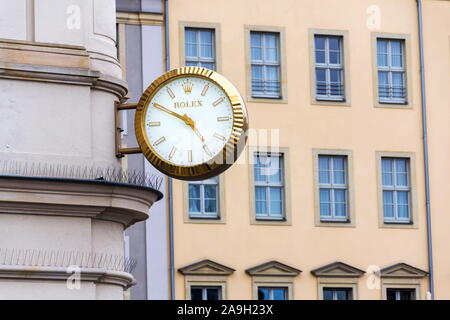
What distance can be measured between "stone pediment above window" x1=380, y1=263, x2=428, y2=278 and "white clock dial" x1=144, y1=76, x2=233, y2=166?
30.4 meters

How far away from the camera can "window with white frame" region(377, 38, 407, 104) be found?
42906 mm

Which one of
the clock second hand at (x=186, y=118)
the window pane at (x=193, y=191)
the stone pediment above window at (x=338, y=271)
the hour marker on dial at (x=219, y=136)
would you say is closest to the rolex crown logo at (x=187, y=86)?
the clock second hand at (x=186, y=118)

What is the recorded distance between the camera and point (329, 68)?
42.2 meters

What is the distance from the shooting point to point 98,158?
12203 mm

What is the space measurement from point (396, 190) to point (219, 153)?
30.7 meters

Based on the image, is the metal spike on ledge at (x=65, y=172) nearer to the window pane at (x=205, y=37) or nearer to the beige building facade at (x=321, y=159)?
the beige building facade at (x=321, y=159)

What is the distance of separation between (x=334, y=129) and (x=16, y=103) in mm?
30242

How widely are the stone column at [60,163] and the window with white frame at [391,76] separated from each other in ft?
100

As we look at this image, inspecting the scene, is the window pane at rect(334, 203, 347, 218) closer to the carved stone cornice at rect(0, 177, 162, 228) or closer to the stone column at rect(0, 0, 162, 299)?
the stone column at rect(0, 0, 162, 299)

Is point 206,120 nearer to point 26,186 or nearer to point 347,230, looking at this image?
point 26,186

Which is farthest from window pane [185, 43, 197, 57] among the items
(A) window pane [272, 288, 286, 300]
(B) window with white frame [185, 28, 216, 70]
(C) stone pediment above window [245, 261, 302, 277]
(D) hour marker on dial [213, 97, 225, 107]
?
(D) hour marker on dial [213, 97, 225, 107]

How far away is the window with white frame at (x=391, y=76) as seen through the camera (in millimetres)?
42906

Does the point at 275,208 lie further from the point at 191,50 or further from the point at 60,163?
the point at 60,163
